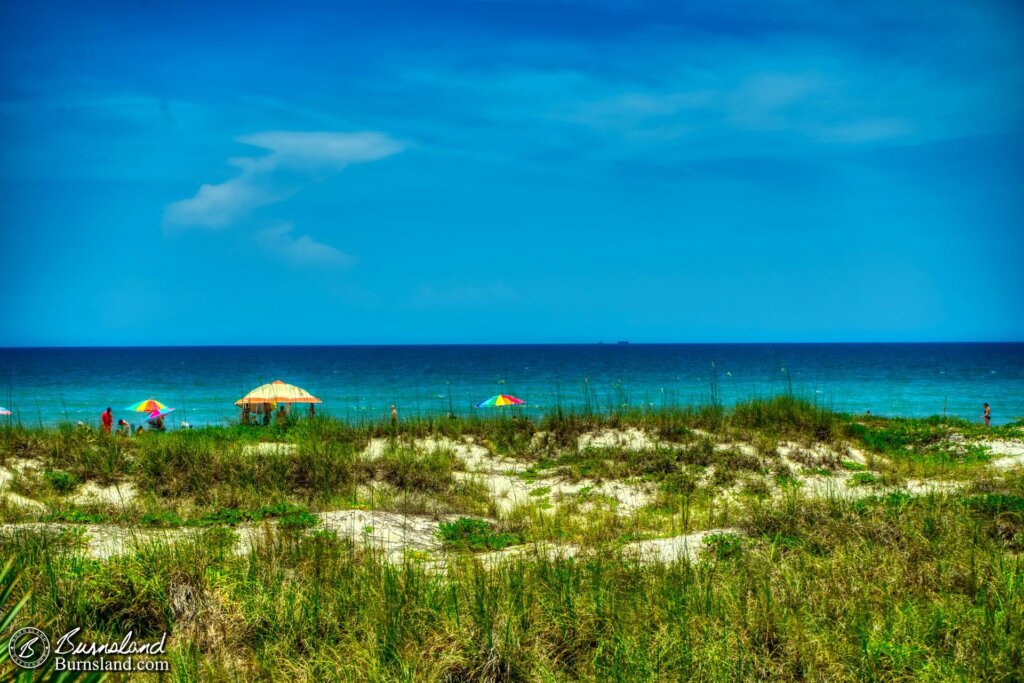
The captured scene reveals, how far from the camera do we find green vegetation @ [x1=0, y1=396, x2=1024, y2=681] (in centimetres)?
546

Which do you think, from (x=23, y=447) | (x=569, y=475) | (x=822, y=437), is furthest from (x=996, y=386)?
(x=23, y=447)

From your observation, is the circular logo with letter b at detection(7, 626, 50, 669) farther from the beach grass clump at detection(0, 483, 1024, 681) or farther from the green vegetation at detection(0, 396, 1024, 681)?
the beach grass clump at detection(0, 483, 1024, 681)

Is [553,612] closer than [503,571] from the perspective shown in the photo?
Yes

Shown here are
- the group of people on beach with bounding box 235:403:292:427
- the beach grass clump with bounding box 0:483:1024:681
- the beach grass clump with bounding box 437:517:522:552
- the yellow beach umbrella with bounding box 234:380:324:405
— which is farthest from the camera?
the yellow beach umbrella with bounding box 234:380:324:405

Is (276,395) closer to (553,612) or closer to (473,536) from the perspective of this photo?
(473,536)

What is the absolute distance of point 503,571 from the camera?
648cm

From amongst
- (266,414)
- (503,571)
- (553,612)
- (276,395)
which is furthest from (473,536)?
(276,395)

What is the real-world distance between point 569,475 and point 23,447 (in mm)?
9941

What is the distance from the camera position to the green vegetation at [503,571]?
5465mm

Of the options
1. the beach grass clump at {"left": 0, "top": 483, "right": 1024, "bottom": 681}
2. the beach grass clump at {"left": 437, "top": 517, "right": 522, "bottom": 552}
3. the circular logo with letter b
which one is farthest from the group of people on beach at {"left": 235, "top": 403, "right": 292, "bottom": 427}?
the circular logo with letter b

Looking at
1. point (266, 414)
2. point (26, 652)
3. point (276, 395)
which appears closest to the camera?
point (26, 652)

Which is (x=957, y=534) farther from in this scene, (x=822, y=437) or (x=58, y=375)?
(x=58, y=375)

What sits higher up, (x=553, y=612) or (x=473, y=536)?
(x=553, y=612)

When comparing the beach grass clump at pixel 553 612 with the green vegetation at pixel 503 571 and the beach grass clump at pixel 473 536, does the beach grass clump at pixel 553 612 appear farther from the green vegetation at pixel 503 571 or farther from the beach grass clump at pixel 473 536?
the beach grass clump at pixel 473 536
